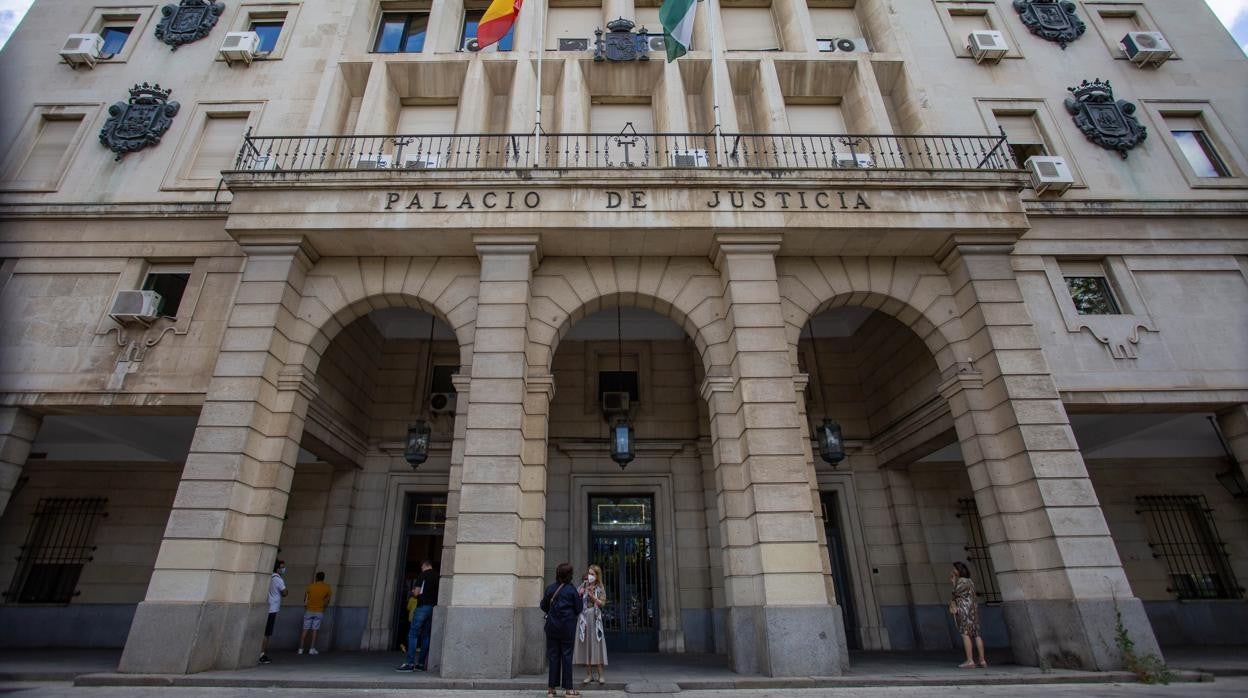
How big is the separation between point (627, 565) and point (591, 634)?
5.63 metres

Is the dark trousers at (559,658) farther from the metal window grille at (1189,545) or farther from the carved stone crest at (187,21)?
the carved stone crest at (187,21)

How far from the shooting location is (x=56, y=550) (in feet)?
46.4

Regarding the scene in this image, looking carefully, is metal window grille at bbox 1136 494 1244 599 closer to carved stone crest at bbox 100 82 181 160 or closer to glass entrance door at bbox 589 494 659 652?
glass entrance door at bbox 589 494 659 652

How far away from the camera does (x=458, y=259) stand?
11703mm

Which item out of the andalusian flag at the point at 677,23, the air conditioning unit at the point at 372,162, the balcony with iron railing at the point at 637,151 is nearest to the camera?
the air conditioning unit at the point at 372,162

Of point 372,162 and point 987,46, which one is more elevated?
point 987,46

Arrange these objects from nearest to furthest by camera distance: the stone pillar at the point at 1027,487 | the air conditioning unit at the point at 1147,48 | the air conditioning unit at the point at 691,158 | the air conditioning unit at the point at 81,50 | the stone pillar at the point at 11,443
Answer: the stone pillar at the point at 1027,487, the stone pillar at the point at 11,443, the air conditioning unit at the point at 691,158, the air conditioning unit at the point at 81,50, the air conditioning unit at the point at 1147,48

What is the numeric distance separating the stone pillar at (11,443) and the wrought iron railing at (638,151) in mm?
6434

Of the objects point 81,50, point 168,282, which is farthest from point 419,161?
point 81,50

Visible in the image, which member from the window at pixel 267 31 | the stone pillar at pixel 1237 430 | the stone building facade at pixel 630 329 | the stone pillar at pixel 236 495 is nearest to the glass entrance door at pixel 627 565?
the stone building facade at pixel 630 329

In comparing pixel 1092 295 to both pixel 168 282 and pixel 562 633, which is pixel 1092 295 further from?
pixel 168 282

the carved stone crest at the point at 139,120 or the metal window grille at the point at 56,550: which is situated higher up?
the carved stone crest at the point at 139,120

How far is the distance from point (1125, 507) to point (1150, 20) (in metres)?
13.1

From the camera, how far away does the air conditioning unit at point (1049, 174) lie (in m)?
12.8
